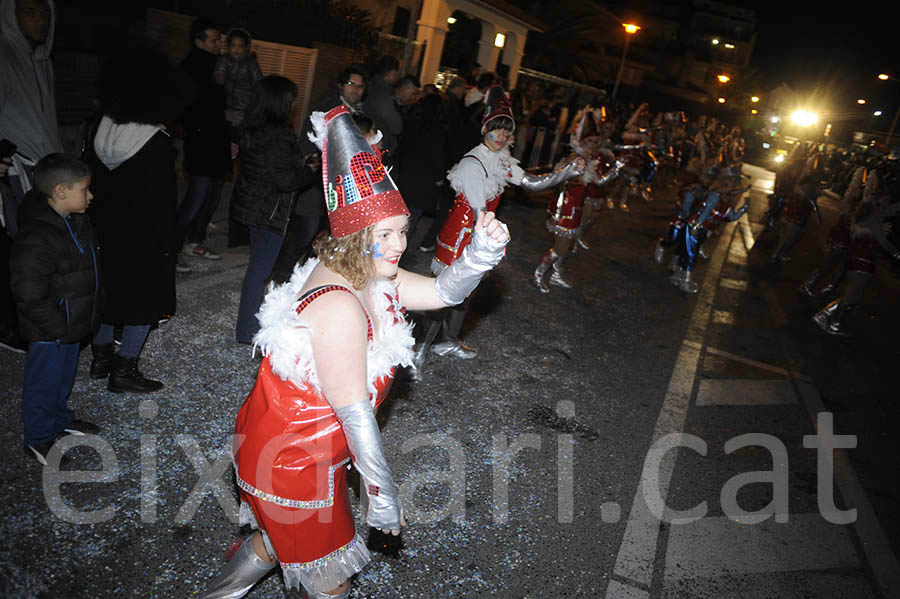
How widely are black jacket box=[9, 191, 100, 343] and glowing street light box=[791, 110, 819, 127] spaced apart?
53.2 metres

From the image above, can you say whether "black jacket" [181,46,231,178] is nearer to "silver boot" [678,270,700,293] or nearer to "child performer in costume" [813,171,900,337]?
"silver boot" [678,270,700,293]

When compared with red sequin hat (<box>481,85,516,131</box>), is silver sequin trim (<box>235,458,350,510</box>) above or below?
below

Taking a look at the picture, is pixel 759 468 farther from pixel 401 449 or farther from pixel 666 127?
pixel 666 127

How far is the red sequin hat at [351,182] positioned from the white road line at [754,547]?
8.95 feet

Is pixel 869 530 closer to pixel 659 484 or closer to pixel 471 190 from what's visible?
pixel 659 484

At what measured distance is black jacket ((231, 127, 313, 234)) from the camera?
13.5 feet

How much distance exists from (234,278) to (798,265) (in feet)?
38.8

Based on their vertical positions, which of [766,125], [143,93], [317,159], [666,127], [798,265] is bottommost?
[798,265]

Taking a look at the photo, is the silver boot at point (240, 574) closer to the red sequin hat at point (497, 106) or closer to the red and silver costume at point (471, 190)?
the red and silver costume at point (471, 190)

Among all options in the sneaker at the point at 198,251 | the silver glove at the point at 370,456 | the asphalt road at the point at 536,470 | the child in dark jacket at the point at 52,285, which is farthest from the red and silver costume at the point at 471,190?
the silver glove at the point at 370,456

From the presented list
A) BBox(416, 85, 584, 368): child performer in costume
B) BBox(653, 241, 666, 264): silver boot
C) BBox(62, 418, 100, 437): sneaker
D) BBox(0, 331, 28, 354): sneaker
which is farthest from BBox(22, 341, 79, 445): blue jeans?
BBox(653, 241, 666, 264): silver boot

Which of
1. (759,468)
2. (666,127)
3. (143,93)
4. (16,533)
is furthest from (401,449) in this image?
(666,127)

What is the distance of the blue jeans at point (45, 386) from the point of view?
2938 mm

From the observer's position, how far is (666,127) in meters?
17.4
